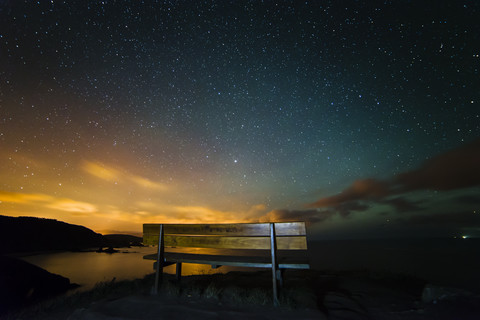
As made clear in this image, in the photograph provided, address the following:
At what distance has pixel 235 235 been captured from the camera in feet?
12.6

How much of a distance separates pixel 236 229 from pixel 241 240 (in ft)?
0.69

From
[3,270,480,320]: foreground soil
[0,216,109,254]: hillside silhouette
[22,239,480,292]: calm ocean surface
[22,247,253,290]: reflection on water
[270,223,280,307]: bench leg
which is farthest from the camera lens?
[0,216,109,254]: hillside silhouette

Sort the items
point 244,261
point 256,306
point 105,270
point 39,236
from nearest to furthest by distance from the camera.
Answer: point 256,306 → point 244,261 → point 105,270 → point 39,236

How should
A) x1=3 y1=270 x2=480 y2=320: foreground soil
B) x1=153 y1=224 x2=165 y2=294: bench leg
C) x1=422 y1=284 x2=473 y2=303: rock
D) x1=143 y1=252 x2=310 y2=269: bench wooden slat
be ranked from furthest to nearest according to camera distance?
1. x1=153 y1=224 x2=165 y2=294: bench leg
2. x1=422 y1=284 x2=473 y2=303: rock
3. x1=143 y1=252 x2=310 y2=269: bench wooden slat
4. x1=3 y1=270 x2=480 y2=320: foreground soil

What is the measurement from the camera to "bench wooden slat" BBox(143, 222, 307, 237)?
3.46 meters

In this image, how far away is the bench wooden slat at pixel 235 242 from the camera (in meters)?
3.47

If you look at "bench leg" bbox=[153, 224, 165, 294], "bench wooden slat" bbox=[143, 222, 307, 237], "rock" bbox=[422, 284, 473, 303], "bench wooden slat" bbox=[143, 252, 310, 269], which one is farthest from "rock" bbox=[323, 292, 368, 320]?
"bench leg" bbox=[153, 224, 165, 294]

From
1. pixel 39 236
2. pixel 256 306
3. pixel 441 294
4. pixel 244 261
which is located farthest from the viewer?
pixel 39 236

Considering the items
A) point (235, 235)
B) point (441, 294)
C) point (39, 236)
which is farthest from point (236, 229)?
point (39, 236)

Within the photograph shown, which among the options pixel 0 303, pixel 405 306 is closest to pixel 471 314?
pixel 405 306

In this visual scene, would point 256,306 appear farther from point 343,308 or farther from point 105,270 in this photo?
point 105,270

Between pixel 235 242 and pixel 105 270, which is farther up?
pixel 235 242

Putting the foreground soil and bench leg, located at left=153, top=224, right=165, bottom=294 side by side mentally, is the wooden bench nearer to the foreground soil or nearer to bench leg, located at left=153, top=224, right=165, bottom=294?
bench leg, located at left=153, top=224, right=165, bottom=294

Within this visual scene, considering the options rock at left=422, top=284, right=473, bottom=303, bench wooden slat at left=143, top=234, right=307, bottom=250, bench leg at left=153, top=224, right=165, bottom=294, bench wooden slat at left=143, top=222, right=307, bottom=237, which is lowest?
rock at left=422, top=284, right=473, bottom=303
